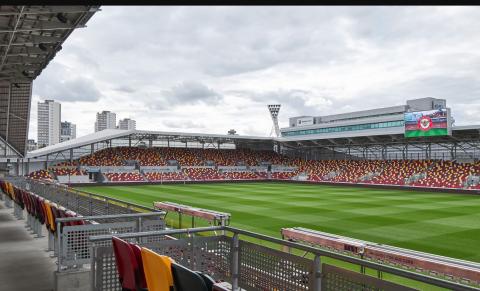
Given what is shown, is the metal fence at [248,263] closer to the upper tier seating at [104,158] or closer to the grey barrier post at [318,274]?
the grey barrier post at [318,274]

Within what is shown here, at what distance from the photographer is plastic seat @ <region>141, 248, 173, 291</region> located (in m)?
3.05

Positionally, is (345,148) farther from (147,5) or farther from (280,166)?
(147,5)

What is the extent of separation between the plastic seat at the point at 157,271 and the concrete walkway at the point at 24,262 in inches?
166

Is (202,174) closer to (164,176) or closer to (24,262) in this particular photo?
(164,176)

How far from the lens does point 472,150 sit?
151ft

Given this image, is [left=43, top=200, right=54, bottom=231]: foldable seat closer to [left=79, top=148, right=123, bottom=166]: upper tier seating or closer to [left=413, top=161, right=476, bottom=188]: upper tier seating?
[left=413, top=161, right=476, bottom=188]: upper tier seating

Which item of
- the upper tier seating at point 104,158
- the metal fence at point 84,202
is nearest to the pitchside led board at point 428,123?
the upper tier seating at point 104,158

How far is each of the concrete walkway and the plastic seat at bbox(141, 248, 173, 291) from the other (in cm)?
422

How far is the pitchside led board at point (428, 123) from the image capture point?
40000 millimetres

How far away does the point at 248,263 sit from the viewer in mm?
4270

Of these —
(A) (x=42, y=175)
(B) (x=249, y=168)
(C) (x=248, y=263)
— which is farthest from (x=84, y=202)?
(B) (x=249, y=168)

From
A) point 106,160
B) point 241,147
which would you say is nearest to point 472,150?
point 241,147

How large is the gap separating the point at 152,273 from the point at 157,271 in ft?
0.39
